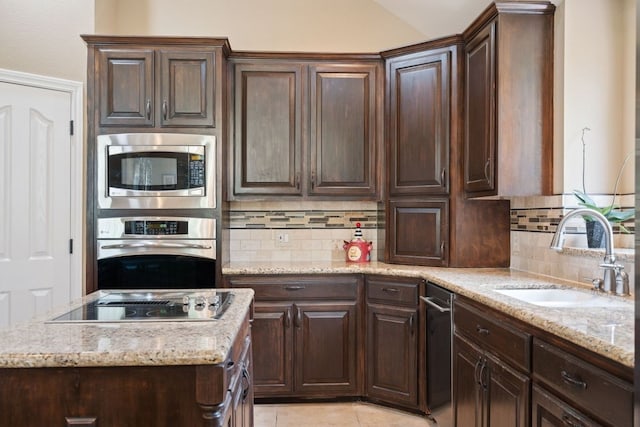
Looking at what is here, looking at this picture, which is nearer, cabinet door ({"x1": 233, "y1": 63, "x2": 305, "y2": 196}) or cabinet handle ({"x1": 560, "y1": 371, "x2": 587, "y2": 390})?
cabinet handle ({"x1": 560, "y1": 371, "x2": 587, "y2": 390})

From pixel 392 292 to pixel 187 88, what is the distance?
74.2 inches

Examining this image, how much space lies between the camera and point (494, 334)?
6.29 ft

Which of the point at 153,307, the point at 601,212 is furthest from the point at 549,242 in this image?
the point at 153,307

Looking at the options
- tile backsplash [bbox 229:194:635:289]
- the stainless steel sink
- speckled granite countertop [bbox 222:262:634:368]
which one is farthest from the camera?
tile backsplash [bbox 229:194:635:289]

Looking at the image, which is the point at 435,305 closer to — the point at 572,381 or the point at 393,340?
the point at 393,340

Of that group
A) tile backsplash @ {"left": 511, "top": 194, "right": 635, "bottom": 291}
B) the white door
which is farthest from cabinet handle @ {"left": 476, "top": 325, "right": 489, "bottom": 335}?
the white door

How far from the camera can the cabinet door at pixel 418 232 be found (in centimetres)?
310

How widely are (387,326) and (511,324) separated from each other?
132 cm

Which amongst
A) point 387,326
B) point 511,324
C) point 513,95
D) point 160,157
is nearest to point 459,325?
point 511,324

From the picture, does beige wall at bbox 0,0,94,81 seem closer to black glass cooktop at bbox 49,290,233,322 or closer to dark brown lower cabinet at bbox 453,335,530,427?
black glass cooktop at bbox 49,290,233,322

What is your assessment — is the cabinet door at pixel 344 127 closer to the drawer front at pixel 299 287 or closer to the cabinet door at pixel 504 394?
the drawer front at pixel 299 287

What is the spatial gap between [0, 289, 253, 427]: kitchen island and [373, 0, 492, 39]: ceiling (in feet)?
9.46

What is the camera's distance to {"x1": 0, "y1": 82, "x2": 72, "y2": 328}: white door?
3127 millimetres

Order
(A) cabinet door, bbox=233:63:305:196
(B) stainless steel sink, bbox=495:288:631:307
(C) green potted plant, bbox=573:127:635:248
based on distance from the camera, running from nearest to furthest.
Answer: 1. (B) stainless steel sink, bbox=495:288:631:307
2. (C) green potted plant, bbox=573:127:635:248
3. (A) cabinet door, bbox=233:63:305:196
